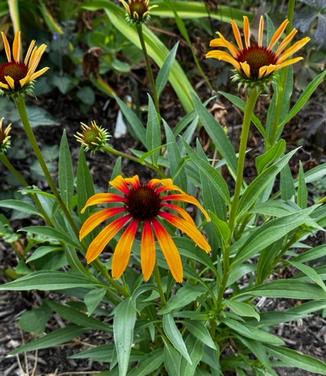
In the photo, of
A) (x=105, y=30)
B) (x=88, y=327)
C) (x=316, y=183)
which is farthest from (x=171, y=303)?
(x=105, y=30)

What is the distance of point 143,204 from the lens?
40.2 inches

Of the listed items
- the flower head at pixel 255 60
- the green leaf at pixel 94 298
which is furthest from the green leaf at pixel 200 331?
the flower head at pixel 255 60

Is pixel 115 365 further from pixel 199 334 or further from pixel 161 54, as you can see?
pixel 161 54

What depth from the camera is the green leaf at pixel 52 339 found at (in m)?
1.41

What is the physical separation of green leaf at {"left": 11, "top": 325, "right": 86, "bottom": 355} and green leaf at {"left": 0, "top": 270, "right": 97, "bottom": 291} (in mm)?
229

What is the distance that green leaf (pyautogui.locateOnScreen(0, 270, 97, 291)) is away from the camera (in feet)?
3.87

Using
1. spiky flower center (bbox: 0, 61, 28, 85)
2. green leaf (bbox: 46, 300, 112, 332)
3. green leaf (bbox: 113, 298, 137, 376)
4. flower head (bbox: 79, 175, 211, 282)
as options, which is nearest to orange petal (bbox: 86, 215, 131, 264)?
flower head (bbox: 79, 175, 211, 282)

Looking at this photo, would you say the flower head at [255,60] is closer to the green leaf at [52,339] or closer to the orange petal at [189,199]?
the orange petal at [189,199]

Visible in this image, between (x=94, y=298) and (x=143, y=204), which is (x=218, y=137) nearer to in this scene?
(x=143, y=204)

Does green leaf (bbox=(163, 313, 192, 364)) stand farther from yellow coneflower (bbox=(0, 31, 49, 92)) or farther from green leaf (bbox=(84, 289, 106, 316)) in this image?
yellow coneflower (bbox=(0, 31, 49, 92))

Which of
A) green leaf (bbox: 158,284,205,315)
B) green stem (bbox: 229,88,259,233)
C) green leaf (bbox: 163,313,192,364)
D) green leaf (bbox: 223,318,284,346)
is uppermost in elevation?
green stem (bbox: 229,88,259,233)

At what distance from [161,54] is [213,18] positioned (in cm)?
44

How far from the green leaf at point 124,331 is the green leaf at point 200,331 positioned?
0.14 metres

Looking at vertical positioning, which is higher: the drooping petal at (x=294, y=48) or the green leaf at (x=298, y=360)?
the drooping petal at (x=294, y=48)
